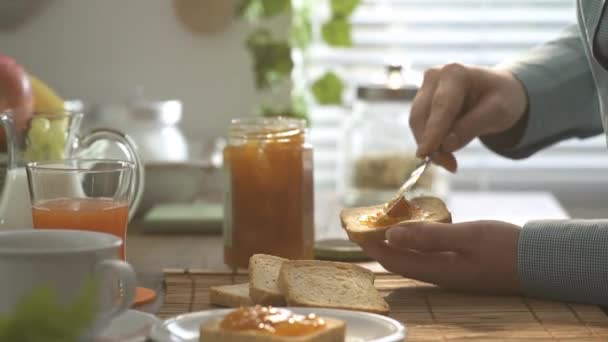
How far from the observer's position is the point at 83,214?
47.7 inches

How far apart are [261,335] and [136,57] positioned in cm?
208

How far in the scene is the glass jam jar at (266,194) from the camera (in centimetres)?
148

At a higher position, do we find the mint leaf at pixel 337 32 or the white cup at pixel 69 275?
the mint leaf at pixel 337 32

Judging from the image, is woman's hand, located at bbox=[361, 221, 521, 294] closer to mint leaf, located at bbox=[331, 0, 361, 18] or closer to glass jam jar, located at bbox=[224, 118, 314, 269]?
glass jam jar, located at bbox=[224, 118, 314, 269]

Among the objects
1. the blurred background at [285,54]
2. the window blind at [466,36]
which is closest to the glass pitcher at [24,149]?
the blurred background at [285,54]

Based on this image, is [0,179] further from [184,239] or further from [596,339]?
[596,339]

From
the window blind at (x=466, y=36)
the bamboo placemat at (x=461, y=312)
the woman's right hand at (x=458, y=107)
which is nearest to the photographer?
the bamboo placemat at (x=461, y=312)

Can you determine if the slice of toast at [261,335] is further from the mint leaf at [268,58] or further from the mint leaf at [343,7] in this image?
the mint leaf at [343,7]

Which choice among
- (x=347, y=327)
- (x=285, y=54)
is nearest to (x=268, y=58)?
(x=285, y=54)

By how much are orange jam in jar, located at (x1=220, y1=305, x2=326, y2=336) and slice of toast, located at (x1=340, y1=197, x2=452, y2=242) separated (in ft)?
1.19

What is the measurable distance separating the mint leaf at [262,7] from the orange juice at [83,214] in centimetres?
157

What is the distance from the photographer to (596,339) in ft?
3.56

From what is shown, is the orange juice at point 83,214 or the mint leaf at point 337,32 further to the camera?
the mint leaf at point 337,32

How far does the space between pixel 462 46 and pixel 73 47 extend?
1028mm
